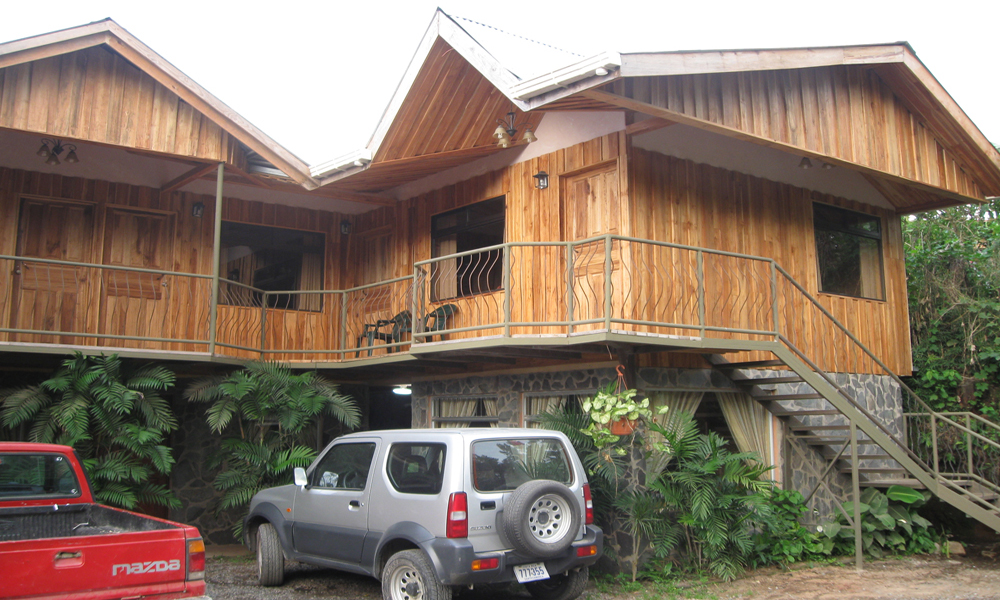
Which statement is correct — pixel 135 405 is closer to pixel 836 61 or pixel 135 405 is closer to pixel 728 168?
pixel 728 168

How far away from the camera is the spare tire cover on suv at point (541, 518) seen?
6.44 m

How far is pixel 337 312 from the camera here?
42.5 feet

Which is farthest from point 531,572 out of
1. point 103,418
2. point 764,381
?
point 103,418

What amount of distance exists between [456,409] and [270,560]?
3.83m

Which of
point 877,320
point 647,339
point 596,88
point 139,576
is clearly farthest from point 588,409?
point 877,320

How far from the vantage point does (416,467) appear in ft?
22.6

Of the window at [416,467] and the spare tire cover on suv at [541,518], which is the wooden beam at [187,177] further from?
the spare tire cover on suv at [541,518]

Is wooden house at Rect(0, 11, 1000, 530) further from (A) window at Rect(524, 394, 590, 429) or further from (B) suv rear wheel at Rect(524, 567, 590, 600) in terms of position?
(B) suv rear wheel at Rect(524, 567, 590, 600)

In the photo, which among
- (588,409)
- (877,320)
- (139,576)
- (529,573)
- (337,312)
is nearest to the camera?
(139,576)

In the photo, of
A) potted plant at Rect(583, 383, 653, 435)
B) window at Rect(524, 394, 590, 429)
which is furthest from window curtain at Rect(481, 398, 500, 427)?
potted plant at Rect(583, 383, 653, 435)

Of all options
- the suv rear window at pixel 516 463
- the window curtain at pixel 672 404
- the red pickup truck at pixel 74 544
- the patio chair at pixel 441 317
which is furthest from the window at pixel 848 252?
the red pickup truck at pixel 74 544

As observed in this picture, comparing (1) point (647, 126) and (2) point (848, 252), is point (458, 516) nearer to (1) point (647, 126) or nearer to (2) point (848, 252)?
(1) point (647, 126)

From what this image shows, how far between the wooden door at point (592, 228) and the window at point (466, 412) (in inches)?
84.4

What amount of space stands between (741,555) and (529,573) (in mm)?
3440
